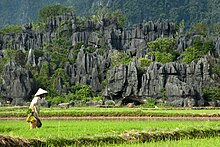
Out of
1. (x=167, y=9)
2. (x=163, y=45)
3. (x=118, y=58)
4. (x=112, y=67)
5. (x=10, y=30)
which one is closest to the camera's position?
(x=112, y=67)

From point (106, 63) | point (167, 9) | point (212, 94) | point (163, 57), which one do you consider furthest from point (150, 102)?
point (167, 9)

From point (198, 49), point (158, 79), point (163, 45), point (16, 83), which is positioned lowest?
point (16, 83)

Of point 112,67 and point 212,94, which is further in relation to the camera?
point 112,67

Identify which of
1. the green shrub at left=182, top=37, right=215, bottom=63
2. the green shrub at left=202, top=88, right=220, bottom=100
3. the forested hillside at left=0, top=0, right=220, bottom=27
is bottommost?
the green shrub at left=202, top=88, right=220, bottom=100

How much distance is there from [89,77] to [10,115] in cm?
3689

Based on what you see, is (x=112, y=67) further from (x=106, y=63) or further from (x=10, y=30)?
(x=10, y=30)

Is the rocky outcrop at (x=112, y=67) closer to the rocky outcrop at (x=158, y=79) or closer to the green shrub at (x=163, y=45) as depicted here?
the rocky outcrop at (x=158, y=79)

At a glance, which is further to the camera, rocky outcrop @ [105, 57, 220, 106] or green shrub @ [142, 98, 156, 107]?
rocky outcrop @ [105, 57, 220, 106]

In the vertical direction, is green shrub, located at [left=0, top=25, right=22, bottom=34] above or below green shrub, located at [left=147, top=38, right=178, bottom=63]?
above

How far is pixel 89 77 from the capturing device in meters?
67.6

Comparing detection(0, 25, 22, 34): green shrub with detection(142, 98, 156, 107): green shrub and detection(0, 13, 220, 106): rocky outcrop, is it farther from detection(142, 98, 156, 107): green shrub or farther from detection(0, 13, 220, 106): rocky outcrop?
detection(142, 98, 156, 107): green shrub

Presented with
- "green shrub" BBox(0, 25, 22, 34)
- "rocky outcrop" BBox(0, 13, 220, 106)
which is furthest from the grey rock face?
"green shrub" BBox(0, 25, 22, 34)

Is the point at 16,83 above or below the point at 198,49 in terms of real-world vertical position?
below

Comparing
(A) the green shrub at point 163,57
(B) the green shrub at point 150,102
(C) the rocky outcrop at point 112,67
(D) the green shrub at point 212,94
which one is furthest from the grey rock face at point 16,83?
(D) the green shrub at point 212,94
